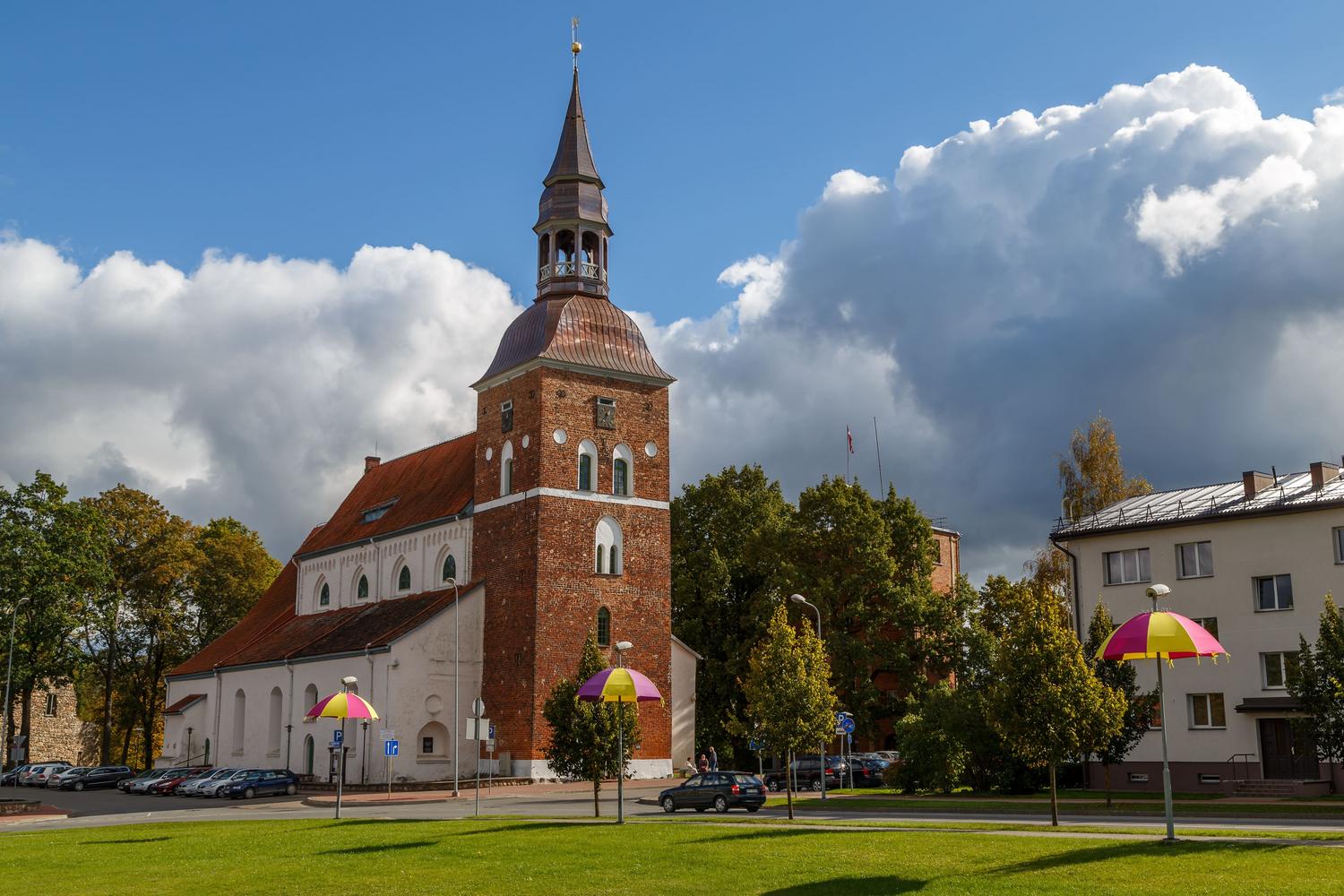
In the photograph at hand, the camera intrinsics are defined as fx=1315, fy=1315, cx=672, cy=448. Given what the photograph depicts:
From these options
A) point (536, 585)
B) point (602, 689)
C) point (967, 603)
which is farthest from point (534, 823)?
point (967, 603)

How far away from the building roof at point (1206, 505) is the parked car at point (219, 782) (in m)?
32.3

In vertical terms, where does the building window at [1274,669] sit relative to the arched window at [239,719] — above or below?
above

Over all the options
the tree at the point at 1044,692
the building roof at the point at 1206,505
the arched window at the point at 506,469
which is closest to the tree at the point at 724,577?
the arched window at the point at 506,469

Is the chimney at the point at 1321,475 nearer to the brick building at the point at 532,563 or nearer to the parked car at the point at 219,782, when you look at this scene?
the brick building at the point at 532,563

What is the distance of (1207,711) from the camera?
42.1 metres

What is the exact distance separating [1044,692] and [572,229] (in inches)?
1421

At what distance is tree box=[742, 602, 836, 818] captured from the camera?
32.7m

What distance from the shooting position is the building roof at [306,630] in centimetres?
5541

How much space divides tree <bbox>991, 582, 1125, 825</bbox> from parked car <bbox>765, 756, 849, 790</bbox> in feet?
64.8

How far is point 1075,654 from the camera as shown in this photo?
28.1m

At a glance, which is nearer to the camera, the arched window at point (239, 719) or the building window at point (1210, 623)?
the building window at point (1210, 623)

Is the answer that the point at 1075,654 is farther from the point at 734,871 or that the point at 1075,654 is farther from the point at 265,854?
the point at 265,854

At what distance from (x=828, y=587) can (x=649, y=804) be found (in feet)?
67.7

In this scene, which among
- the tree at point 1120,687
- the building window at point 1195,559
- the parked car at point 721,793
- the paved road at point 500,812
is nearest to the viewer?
the paved road at point 500,812
